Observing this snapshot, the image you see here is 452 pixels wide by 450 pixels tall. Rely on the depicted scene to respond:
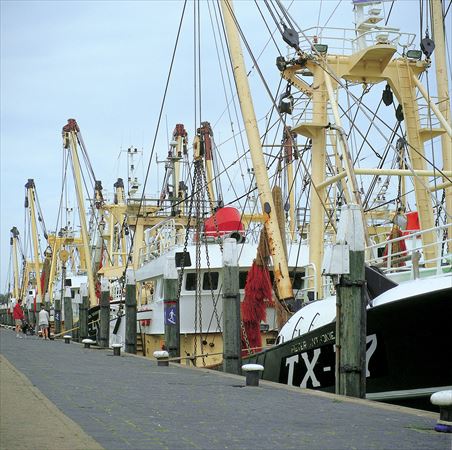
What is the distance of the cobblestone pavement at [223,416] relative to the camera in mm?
7566

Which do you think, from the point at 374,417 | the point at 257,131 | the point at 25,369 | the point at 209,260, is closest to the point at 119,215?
the point at 209,260

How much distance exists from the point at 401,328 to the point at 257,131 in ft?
29.7

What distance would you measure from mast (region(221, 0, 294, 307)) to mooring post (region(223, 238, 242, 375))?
2.28 m

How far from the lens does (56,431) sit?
771 cm

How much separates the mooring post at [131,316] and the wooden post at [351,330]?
15.0 meters

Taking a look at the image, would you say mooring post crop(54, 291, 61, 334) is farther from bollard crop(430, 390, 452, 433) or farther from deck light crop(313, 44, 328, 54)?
bollard crop(430, 390, 452, 433)

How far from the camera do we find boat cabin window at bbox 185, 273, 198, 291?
25219 millimetres

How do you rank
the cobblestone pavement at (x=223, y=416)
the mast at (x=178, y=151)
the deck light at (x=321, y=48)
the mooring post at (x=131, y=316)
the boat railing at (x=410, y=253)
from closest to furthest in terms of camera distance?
the cobblestone pavement at (x=223, y=416) < the boat railing at (x=410, y=253) < the deck light at (x=321, y=48) < the mooring post at (x=131, y=316) < the mast at (x=178, y=151)

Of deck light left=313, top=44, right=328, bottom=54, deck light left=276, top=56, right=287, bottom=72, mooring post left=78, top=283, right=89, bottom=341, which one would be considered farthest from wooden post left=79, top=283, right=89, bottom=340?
deck light left=313, top=44, right=328, bottom=54

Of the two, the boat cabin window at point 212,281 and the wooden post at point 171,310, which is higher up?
the boat cabin window at point 212,281

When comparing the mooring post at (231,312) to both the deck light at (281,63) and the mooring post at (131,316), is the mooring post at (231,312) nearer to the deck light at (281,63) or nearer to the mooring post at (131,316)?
the deck light at (281,63)

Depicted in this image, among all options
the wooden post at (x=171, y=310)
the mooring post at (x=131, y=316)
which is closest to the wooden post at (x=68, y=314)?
the mooring post at (x=131, y=316)

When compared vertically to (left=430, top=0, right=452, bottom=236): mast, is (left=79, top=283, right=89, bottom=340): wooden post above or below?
below

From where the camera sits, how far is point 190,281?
2530cm
